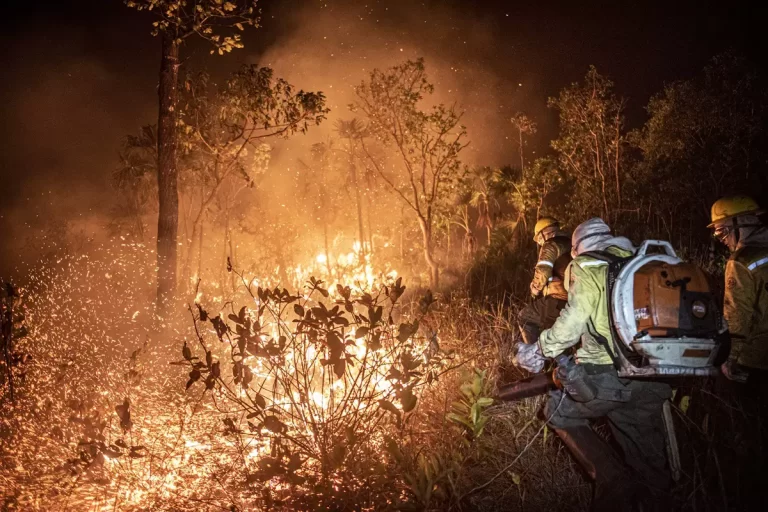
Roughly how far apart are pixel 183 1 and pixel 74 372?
19.4 ft

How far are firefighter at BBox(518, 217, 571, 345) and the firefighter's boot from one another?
2209mm

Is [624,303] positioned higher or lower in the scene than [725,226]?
lower

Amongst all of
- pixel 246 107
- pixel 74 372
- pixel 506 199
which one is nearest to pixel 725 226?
pixel 74 372

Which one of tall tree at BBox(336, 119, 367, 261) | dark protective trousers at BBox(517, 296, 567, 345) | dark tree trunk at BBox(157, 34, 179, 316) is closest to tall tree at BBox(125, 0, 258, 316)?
dark tree trunk at BBox(157, 34, 179, 316)

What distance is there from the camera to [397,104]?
16844 millimetres

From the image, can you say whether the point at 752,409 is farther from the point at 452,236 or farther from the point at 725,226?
the point at 452,236

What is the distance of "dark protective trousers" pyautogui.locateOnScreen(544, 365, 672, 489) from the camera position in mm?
3266

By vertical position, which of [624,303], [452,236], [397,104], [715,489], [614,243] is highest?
[397,104]

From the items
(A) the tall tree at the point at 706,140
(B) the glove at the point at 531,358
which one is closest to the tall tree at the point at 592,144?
(A) the tall tree at the point at 706,140

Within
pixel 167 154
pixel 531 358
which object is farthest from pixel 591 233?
pixel 167 154

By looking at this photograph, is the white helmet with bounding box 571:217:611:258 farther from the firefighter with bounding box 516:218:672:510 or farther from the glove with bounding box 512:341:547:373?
the glove with bounding box 512:341:547:373

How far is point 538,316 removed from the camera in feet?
18.9

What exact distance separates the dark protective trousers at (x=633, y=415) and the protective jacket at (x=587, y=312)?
0.15m

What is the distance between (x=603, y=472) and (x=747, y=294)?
162 centimetres
